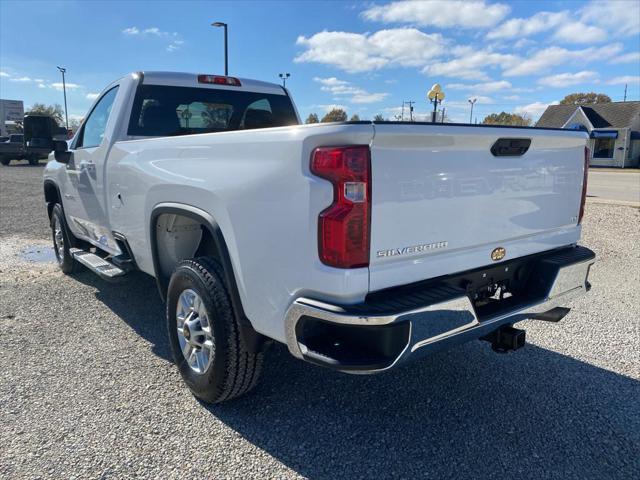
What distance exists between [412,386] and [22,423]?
2.39m

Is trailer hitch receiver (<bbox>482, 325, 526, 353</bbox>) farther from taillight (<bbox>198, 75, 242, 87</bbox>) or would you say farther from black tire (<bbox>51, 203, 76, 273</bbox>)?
black tire (<bbox>51, 203, 76, 273</bbox>)

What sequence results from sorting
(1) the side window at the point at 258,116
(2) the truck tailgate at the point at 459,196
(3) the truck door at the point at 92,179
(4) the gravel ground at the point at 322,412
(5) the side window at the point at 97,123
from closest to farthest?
1. (2) the truck tailgate at the point at 459,196
2. (4) the gravel ground at the point at 322,412
3. (3) the truck door at the point at 92,179
4. (5) the side window at the point at 97,123
5. (1) the side window at the point at 258,116

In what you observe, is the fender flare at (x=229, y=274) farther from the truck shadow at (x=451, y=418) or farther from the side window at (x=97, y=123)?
the side window at (x=97, y=123)

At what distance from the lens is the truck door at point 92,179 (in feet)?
14.1

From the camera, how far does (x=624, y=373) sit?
139 inches

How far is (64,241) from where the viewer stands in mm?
5820

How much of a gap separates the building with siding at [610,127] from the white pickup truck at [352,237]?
43331mm

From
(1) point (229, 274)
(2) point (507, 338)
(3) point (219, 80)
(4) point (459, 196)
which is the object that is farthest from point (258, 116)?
(2) point (507, 338)

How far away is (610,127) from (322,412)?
50168mm

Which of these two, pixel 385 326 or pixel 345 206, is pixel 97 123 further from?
pixel 385 326

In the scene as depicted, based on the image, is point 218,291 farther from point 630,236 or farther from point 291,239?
point 630,236

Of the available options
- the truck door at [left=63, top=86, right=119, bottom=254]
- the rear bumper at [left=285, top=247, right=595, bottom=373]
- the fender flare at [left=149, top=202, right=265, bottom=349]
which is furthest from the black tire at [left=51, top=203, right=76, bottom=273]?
the rear bumper at [left=285, top=247, right=595, bottom=373]

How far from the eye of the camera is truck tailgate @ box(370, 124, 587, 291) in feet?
7.28

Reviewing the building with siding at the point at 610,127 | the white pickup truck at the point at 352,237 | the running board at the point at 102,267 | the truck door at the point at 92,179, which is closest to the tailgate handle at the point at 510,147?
the white pickup truck at the point at 352,237
